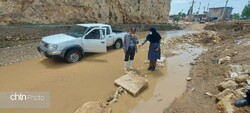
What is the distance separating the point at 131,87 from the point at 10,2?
1013cm

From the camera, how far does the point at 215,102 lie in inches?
139

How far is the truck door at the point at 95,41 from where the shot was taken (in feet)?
23.1

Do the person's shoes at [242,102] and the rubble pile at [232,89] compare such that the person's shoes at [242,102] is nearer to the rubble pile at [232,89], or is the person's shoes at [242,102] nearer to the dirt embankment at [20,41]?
the rubble pile at [232,89]

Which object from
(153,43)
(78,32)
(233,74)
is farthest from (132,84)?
(78,32)

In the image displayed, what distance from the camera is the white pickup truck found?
605cm

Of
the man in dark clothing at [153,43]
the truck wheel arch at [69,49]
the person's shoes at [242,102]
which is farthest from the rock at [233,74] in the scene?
the truck wheel arch at [69,49]

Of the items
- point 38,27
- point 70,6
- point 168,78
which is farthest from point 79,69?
point 70,6

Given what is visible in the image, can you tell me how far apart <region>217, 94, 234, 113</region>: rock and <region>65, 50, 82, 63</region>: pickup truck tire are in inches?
214

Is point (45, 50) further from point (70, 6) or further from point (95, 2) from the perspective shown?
point (95, 2)

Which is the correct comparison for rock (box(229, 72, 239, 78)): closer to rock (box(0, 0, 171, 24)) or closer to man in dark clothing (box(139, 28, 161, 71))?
man in dark clothing (box(139, 28, 161, 71))

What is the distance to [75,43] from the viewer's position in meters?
6.57

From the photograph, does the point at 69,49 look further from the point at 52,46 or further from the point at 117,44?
the point at 117,44

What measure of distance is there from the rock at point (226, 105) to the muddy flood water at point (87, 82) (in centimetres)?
121

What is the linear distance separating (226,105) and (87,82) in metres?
3.79
